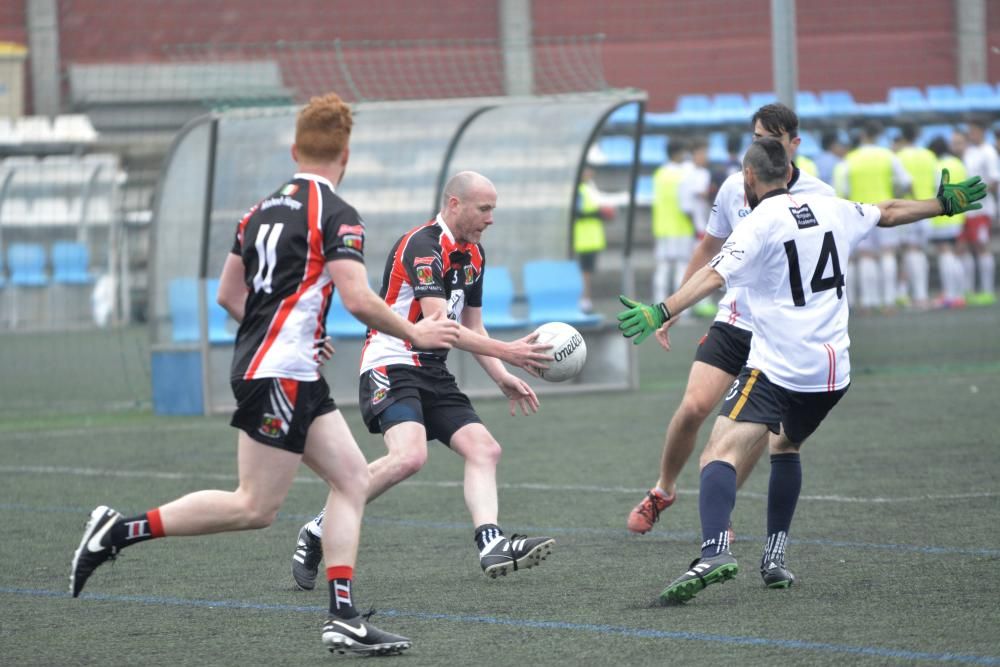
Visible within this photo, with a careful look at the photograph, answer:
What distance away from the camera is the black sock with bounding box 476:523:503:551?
6.48 m

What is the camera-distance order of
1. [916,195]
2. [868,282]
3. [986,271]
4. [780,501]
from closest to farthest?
[780,501], [868,282], [916,195], [986,271]

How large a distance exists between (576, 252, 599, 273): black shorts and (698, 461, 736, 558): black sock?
1623cm

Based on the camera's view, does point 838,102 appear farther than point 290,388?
Yes

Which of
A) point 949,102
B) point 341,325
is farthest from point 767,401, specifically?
point 949,102

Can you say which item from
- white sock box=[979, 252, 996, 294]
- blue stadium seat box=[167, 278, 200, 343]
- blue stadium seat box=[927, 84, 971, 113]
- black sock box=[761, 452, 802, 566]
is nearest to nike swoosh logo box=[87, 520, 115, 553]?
black sock box=[761, 452, 802, 566]

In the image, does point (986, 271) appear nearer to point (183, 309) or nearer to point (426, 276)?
point (183, 309)

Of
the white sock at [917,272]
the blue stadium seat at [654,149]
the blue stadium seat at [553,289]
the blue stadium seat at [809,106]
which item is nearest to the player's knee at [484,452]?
the blue stadium seat at [553,289]

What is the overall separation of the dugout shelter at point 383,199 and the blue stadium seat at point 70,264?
12.2 m

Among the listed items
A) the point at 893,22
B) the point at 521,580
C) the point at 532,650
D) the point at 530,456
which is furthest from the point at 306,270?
the point at 893,22

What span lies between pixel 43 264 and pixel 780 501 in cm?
2152

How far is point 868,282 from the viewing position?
21.0 m

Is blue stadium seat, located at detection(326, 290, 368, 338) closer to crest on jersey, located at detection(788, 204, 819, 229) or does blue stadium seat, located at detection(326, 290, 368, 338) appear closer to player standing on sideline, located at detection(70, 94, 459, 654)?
crest on jersey, located at detection(788, 204, 819, 229)

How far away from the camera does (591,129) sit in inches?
571

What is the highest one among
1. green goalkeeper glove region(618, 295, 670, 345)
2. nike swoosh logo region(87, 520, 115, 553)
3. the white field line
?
green goalkeeper glove region(618, 295, 670, 345)
